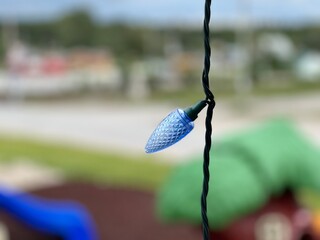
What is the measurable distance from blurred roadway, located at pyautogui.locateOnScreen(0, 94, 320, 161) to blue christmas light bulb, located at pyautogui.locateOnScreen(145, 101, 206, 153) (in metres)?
5.99

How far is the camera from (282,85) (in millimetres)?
15883

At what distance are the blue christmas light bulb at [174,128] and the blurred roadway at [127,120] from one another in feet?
19.7

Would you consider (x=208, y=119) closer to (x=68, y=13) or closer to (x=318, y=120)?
(x=318, y=120)

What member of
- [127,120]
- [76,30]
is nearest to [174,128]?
[127,120]

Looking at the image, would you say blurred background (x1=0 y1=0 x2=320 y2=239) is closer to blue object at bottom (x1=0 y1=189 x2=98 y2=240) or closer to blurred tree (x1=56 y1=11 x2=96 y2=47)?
blurred tree (x1=56 y1=11 x2=96 y2=47)

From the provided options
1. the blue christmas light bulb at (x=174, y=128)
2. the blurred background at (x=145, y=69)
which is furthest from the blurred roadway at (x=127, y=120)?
the blue christmas light bulb at (x=174, y=128)

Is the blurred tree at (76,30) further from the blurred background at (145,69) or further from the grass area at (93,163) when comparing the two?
the grass area at (93,163)

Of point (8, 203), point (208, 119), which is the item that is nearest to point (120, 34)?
point (8, 203)

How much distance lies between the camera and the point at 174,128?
1.49 ft

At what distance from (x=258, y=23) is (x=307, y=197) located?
1185 cm

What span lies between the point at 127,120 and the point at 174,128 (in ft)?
34.8

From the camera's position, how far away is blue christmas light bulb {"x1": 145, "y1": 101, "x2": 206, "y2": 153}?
0.45 meters

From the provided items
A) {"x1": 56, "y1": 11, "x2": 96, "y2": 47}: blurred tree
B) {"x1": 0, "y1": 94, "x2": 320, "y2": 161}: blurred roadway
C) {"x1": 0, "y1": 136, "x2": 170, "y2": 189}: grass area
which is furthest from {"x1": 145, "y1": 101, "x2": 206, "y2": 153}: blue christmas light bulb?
{"x1": 56, "y1": 11, "x2": 96, "y2": 47}: blurred tree

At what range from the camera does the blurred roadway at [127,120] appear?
8.05 metres
